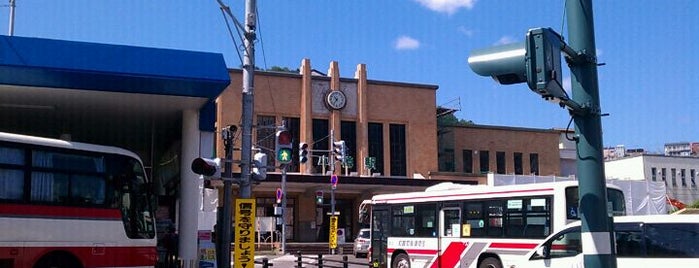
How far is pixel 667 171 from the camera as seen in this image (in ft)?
249

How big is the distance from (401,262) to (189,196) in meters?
7.67

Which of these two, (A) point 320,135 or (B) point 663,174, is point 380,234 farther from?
(B) point 663,174

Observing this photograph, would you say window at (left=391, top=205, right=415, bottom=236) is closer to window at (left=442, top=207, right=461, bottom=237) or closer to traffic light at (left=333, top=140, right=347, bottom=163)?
window at (left=442, top=207, right=461, bottom=237)

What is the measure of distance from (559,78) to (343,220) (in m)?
45.9

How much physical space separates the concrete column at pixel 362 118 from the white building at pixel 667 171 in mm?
34553

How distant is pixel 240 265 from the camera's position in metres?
12.9

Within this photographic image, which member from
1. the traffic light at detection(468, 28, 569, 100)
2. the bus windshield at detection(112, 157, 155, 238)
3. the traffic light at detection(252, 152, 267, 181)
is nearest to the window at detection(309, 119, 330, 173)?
the bus windshield at detection(112, 157, 155, 238)

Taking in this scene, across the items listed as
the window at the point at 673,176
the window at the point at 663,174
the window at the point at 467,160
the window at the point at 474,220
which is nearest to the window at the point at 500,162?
the window at the point at 467,160

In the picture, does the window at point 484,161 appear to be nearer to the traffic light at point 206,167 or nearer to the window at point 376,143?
the window at point 376,143

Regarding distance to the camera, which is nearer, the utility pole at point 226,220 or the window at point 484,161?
the utility pole at point 226,220

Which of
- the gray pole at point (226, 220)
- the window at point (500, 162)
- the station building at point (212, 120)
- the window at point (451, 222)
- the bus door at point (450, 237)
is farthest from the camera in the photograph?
the window at point (500, 162)

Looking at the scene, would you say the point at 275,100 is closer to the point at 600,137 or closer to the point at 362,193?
the point at 362,193

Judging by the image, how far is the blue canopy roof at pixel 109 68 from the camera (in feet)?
45.5

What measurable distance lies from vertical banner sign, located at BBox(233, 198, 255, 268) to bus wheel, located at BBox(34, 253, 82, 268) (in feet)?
10.0
